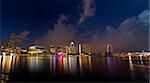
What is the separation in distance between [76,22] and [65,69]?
65 centimetres

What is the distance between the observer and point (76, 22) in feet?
10.9

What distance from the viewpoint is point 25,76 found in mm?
3201

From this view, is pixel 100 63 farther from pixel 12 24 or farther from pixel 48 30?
pixel 12 24

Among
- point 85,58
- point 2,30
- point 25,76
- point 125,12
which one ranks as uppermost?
point 125,12

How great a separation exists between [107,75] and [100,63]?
181 mm

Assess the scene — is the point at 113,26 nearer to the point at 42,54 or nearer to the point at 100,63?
the point at 100,63

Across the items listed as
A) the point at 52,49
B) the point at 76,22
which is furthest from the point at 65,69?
the point at 76,22

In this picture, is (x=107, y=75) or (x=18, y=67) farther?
(x=18, y=67)

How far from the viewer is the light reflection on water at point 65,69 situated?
10.4 ft

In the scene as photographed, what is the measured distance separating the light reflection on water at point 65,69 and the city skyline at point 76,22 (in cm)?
21

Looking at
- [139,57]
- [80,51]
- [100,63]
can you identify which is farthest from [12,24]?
A: [139,57]

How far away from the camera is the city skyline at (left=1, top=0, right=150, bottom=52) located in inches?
130

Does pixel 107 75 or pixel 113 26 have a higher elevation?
pixel 113 26

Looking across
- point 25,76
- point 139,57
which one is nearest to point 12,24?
point 25,76
